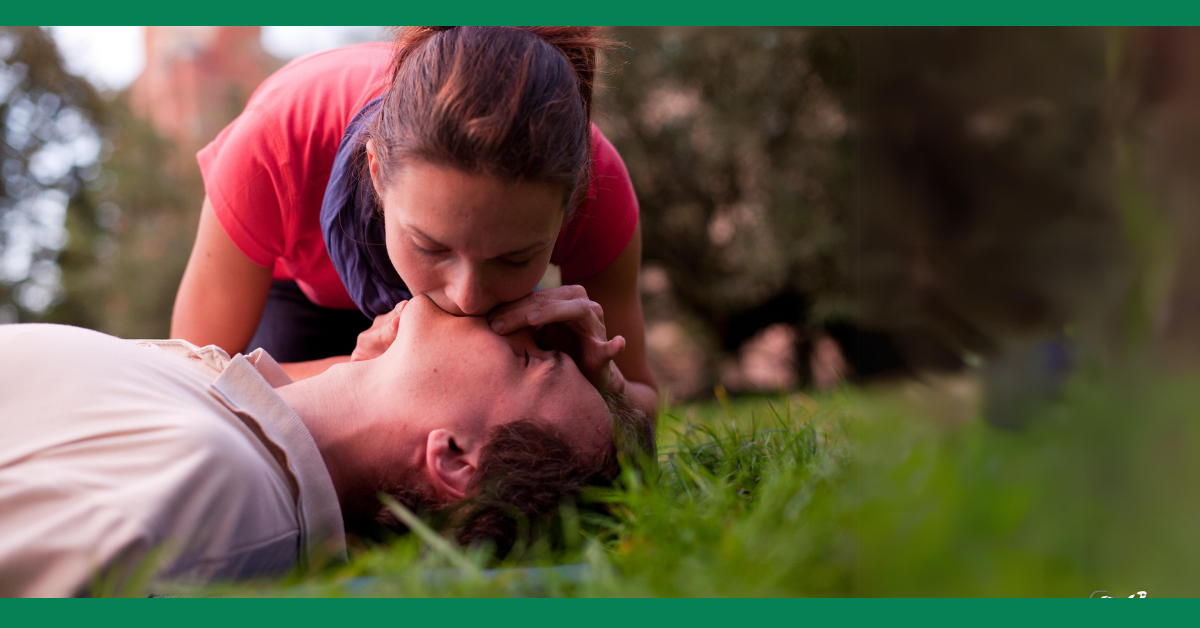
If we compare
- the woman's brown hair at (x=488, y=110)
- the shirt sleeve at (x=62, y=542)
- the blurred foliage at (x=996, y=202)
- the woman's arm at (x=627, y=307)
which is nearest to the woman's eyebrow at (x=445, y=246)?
the woman's brown hair at (x=488, y=110)

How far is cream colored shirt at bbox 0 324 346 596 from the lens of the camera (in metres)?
1.42

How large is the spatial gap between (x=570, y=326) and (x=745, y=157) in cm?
803

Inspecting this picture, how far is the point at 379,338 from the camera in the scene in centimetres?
238

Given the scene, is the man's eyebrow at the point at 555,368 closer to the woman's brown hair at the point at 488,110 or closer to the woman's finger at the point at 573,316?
the woman's finger at the point at 573,316

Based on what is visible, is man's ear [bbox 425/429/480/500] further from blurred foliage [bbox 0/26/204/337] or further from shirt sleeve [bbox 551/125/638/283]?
blurred foliage [bbox 0/26/204/337]

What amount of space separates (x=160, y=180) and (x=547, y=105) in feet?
44.4

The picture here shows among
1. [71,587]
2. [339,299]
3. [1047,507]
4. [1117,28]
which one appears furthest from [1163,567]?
[339,299]

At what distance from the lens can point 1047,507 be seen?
22.4 inches

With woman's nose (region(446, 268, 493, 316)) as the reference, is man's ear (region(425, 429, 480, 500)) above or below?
below

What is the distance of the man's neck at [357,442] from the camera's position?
2018 millimetres

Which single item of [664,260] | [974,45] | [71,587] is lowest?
[71,587]

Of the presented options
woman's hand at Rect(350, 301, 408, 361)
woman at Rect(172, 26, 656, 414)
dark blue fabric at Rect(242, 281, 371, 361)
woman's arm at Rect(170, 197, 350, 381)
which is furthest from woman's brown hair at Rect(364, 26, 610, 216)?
dark blue fabric at Rect(242, 281, 371, 361)

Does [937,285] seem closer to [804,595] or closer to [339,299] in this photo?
[804,595]

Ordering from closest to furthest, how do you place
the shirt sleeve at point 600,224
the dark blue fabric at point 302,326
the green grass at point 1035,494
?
the green grass at point 1035,494 < the shirt sleeve at point 600,224 < the dark blue fabric at point 302,326
